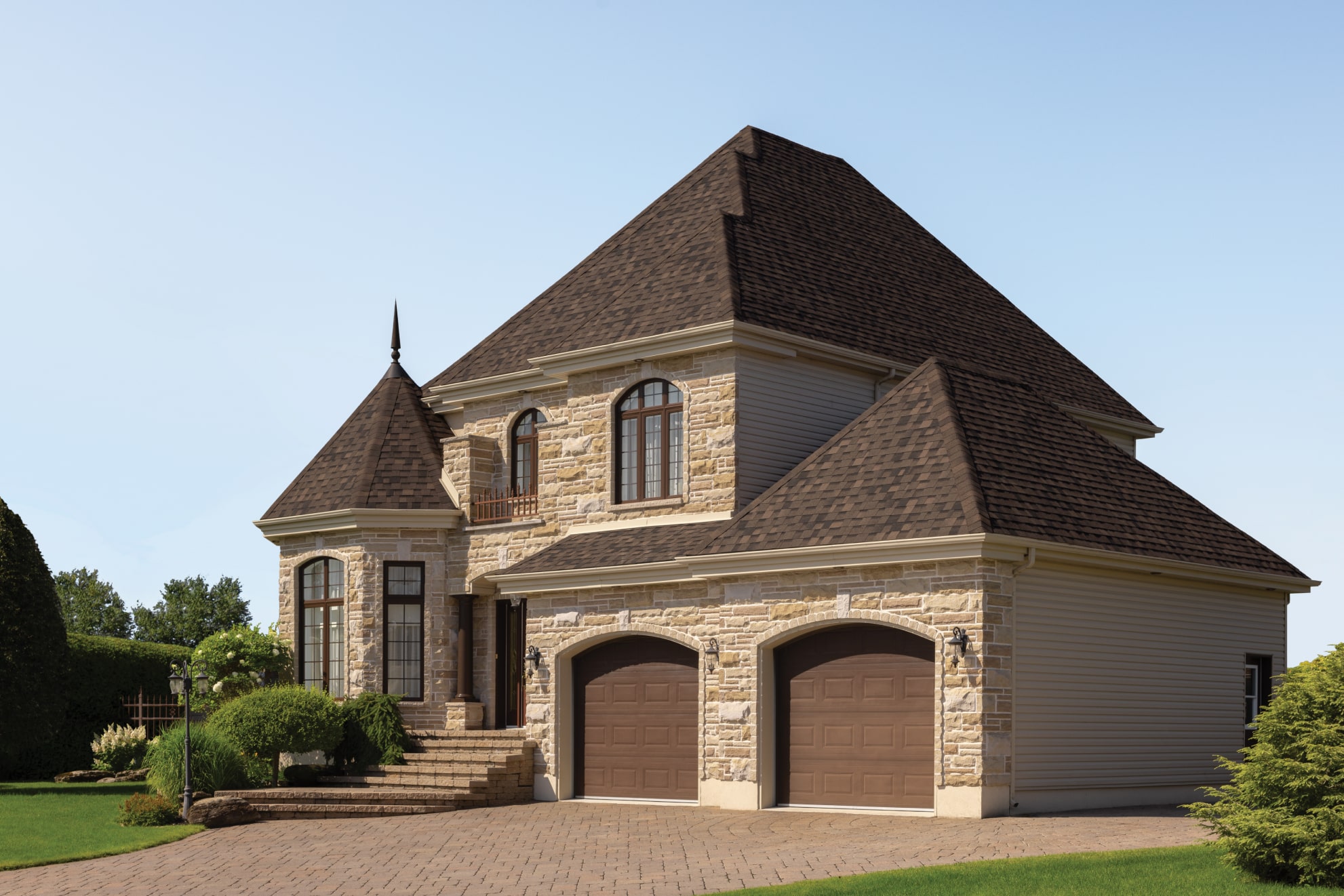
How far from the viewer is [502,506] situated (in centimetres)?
2772

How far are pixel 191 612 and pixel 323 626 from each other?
45.6m

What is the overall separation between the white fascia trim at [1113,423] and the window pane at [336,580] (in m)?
→ 14.2

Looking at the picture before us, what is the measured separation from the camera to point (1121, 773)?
21.3 m

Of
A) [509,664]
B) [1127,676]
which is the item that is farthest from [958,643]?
[509,664]

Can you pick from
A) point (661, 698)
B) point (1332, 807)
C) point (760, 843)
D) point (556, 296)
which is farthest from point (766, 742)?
point (556, 296)

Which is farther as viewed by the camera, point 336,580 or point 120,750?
point 120,750

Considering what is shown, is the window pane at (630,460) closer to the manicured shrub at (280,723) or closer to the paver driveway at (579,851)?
the manicured shrub at (280,723)

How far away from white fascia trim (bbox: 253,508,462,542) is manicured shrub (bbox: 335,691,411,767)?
3725mm

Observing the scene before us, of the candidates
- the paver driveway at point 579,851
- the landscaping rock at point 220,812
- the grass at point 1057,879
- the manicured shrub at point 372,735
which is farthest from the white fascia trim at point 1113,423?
the landscaping rock at point 220,812

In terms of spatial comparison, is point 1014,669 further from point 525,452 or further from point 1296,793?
point 525,452

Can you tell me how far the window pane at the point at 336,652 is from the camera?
27.8 meters

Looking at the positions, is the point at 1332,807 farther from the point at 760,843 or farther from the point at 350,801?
the point at 350,801

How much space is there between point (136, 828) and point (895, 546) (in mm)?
11245

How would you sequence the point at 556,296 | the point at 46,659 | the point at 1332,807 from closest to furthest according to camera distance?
1. the point at 1332,807
2. the point at 46,659
3. the point at 556,296
